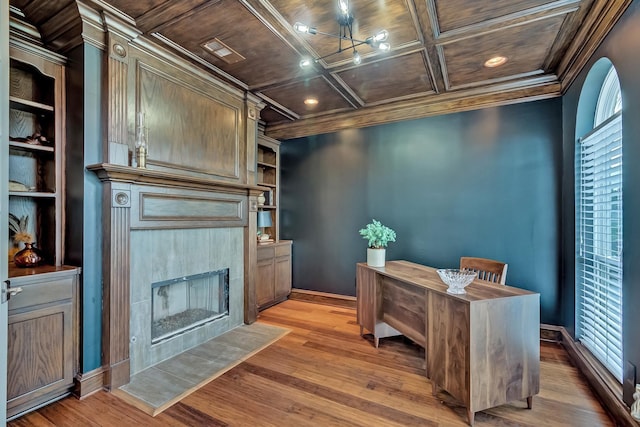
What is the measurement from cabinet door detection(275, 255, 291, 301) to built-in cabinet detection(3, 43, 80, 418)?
2.43 metres

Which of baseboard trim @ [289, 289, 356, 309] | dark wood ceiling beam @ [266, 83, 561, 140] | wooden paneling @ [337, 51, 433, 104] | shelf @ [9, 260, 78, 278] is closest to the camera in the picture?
shelf @ [9, 260, 78, 278]

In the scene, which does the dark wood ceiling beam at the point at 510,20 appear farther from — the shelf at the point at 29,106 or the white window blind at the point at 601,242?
the shelf at the point at 29,106

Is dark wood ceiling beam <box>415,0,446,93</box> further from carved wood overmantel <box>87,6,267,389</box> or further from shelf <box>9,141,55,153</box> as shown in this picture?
shelf <box>9,141,55,153</box>

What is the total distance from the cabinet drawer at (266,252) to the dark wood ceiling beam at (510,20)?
299 centimetres

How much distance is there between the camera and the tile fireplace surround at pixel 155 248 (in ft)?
7.38

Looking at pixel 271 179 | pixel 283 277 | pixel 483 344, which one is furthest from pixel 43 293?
pixel 271 179

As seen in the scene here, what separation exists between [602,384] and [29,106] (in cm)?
458

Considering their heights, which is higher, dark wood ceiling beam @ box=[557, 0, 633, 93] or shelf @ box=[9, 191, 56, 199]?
dark wood ceiling beam @ box=[557, 0, 633, 93]

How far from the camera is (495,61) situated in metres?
2.83

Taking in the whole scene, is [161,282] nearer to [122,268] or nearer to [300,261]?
[122,268]

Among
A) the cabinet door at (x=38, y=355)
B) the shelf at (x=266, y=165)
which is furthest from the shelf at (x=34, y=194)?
the shelf at (x=266, y=165)

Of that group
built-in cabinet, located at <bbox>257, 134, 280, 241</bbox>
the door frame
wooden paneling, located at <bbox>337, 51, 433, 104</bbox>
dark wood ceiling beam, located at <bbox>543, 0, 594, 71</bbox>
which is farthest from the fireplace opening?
dark wood ceiling beam, located at <bbox>543, 0, 594, 71</bbox>

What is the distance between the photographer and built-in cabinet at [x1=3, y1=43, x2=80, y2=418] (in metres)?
1.93

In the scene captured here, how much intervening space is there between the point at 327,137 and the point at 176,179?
7.86 feet
